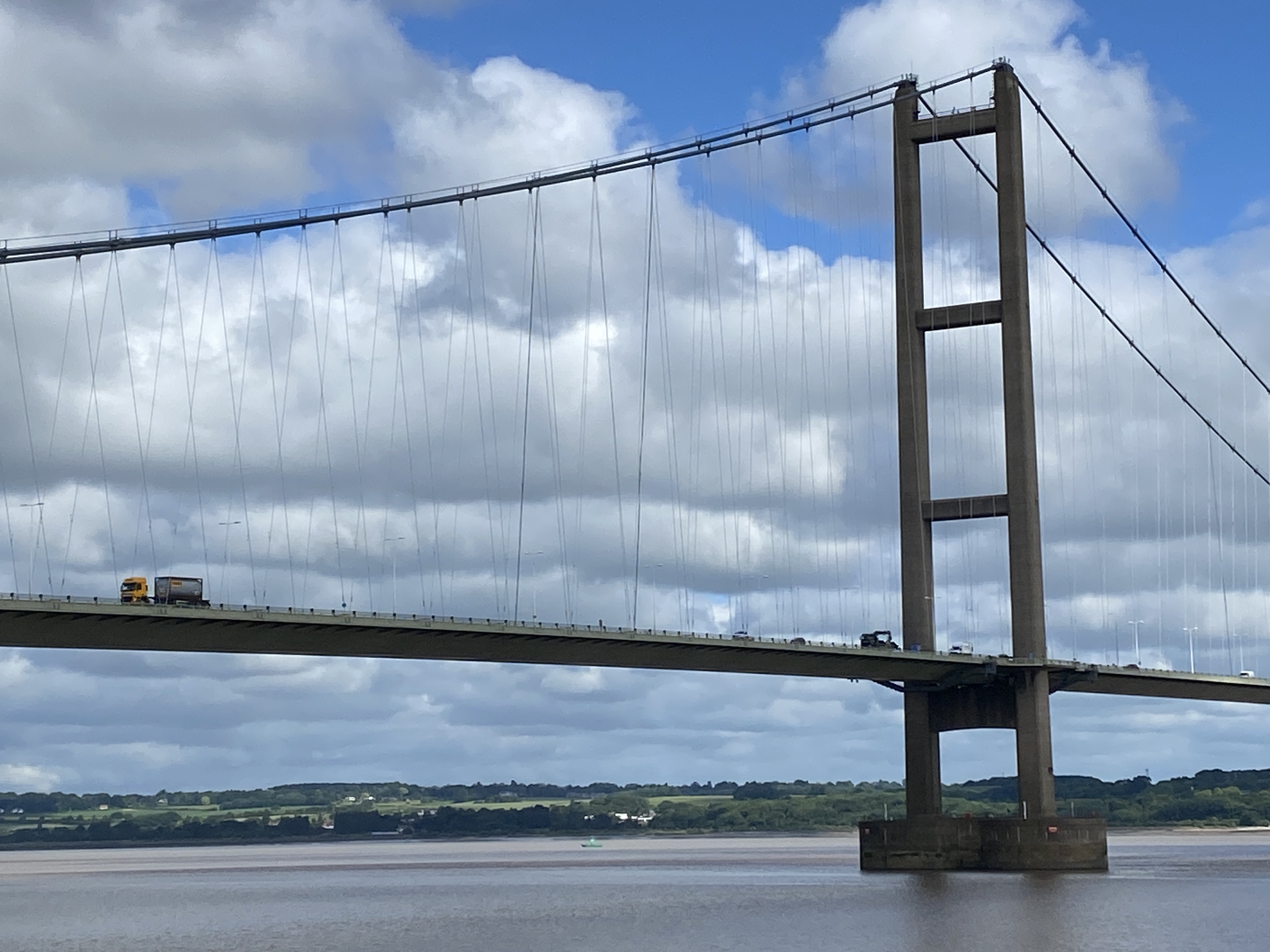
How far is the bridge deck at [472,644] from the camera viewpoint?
52062 millimetres

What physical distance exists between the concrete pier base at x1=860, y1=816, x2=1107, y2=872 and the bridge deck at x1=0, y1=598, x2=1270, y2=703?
5666 millimetres

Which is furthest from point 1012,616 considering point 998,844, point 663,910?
point 663,910

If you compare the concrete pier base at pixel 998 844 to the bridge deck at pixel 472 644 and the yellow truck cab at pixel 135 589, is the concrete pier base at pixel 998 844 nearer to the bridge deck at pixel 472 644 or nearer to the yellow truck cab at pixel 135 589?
the bridge deck at pixel 472 644

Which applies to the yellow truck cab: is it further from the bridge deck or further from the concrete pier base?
the concrete pier base

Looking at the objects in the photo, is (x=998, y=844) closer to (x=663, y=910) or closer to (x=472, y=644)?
(x=663, y=910)

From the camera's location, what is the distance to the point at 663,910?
2486 inches

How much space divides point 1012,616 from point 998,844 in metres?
8.87

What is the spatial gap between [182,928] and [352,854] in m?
109

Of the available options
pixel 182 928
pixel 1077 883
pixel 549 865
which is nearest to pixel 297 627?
pixel 182 928

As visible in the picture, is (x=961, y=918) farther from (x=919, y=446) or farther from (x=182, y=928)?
(x=919, y=446)

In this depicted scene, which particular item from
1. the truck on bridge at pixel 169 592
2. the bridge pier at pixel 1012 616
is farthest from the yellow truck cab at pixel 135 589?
the bridge pier at pixel 1012 616

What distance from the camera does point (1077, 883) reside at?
7138cm

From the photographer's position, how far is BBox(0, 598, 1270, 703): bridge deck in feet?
171

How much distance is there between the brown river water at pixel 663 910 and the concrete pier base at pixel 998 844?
108cm
